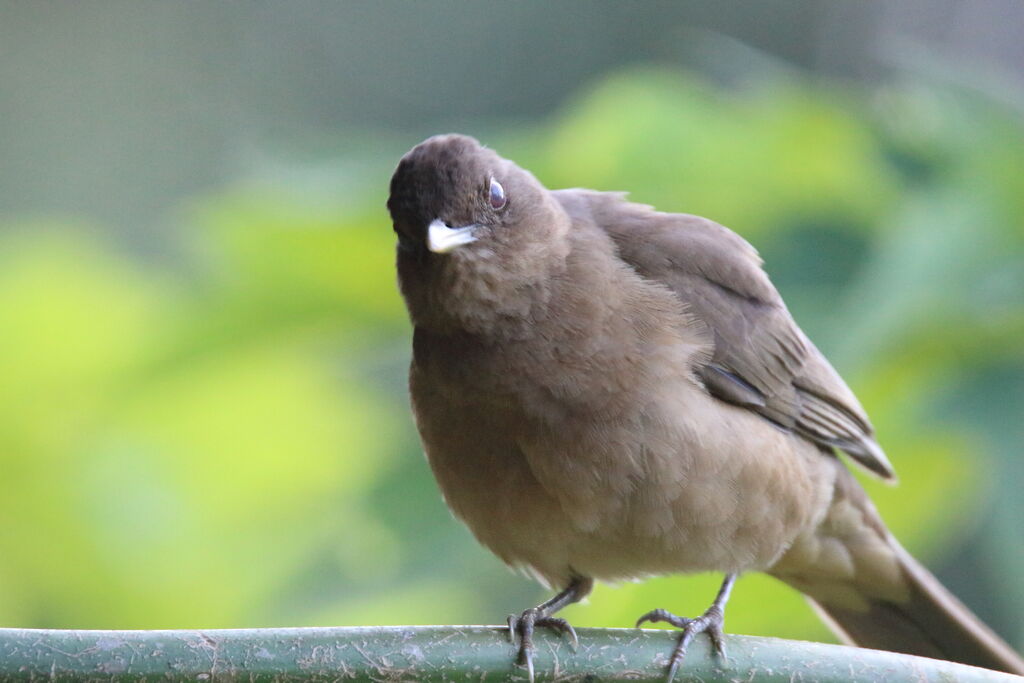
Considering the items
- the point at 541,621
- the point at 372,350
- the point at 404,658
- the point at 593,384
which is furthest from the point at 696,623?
the point at 372,350

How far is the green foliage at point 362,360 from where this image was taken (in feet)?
12.0

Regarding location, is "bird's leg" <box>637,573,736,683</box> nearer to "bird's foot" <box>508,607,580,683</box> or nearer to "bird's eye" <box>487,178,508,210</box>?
"bird's foot" <box>508,607,580,683</box>

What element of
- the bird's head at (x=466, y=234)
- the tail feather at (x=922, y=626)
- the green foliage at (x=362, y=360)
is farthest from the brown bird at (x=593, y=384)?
the tail feather at (x=922, y=626)

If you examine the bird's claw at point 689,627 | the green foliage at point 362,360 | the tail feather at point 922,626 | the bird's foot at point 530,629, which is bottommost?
the tail feather at point 922,626

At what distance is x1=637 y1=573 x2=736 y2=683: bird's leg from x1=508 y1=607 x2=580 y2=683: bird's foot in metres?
0.23

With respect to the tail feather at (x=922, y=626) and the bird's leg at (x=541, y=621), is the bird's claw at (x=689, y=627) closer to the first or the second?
the bird's leg at (x=541, y=621)

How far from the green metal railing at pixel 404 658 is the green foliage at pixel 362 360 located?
0.78 meters

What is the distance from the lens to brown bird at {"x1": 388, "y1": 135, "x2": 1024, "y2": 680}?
352 centimetres

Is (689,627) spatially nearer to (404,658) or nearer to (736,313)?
(404,658)

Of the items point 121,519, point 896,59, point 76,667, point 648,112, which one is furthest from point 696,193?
point 76,667

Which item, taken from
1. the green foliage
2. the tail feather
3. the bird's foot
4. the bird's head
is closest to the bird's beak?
the bird's head

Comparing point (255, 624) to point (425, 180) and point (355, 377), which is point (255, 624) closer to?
point (355, 377)

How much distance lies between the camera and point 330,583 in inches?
160

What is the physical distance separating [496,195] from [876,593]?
2092mm
